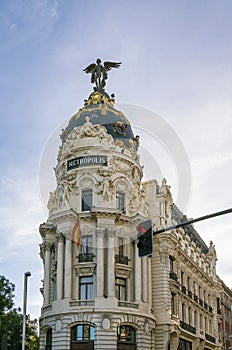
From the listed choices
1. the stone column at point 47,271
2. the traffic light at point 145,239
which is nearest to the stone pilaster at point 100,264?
the stone column at point 47,271

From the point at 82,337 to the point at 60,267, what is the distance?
297 inches

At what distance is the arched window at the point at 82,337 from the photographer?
53.9 m

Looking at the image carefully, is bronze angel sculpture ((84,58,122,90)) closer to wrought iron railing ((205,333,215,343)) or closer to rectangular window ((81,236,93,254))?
rectangular window ((81,236,93,254))

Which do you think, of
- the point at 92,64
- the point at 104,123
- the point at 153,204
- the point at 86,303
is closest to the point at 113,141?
the point at 104,123

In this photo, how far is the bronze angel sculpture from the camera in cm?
7162

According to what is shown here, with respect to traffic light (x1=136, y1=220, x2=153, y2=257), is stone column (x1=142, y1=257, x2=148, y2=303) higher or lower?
higher

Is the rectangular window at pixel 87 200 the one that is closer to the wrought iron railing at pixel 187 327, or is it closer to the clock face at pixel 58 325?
the clock face at pixel 58 325

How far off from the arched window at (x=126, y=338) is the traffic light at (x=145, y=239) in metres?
36.9

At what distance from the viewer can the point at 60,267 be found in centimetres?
5738

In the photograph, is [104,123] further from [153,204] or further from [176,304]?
[176,304]

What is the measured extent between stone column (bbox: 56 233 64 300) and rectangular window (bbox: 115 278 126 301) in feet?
18.8

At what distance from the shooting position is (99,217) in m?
58.3

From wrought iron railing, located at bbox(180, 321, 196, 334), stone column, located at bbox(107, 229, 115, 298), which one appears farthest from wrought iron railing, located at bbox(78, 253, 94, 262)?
wrought iron railing, located at bbox(180, 321, 196, 334)

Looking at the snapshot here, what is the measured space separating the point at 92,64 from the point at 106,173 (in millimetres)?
18621
